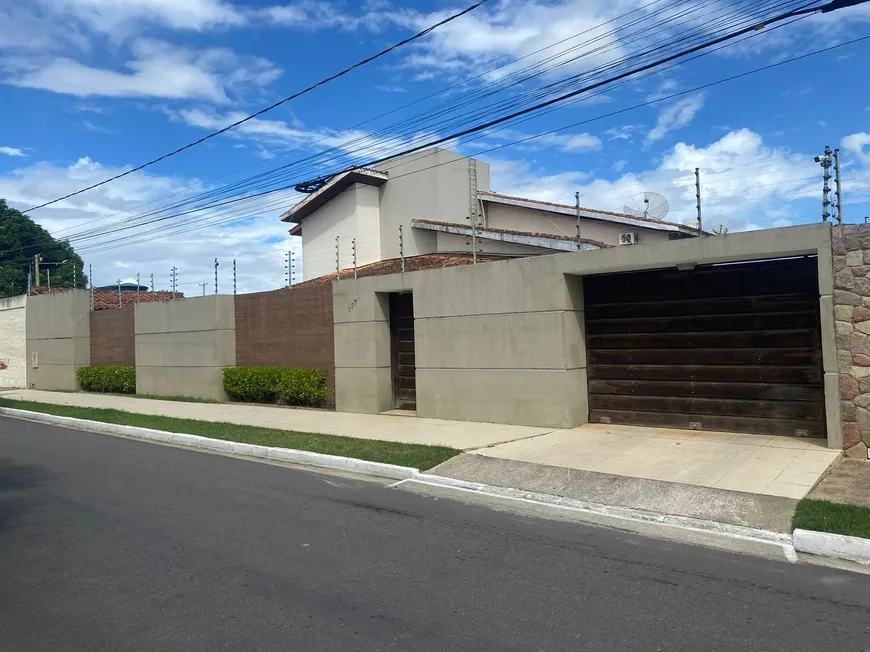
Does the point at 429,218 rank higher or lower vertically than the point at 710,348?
higher

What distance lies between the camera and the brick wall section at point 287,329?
631 inches

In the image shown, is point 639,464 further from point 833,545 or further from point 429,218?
point 429,218

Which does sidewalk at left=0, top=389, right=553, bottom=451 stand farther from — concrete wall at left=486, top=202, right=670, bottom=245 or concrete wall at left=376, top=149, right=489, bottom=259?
Result: concrete wall at left=486, top=202, right=670, bottom=245

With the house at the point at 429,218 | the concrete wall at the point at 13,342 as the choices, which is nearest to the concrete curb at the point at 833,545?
the house at the point at 429,218

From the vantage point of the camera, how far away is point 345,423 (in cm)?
1346

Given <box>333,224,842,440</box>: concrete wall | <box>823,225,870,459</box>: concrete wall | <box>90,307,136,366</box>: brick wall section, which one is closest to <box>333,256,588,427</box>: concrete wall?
<box>333,224,842,440</box>: concrete wall

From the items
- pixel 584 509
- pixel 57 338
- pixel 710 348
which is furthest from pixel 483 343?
pixel 57 338

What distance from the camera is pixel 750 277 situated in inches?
408

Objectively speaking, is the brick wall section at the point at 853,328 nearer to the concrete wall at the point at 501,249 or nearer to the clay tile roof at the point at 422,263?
the clay tile roof at the point at 422,263

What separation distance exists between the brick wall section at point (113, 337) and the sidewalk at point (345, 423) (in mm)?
3102

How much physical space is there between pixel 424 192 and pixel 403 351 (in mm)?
9293

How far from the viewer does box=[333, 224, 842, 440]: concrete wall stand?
1042 cm

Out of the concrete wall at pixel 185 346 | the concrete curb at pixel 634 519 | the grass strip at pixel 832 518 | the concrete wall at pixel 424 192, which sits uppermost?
the concrete wall at pixel 424 192

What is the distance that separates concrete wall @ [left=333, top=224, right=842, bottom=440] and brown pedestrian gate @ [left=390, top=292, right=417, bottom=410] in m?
0.42
